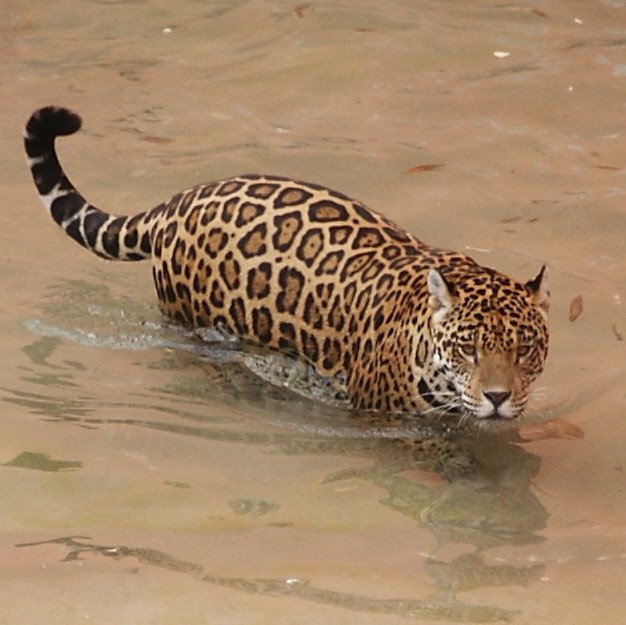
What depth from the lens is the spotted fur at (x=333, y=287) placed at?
7395 mm

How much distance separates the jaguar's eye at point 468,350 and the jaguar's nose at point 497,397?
21 centimetres

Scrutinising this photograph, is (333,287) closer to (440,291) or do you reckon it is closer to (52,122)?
(440,291)

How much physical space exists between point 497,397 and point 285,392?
1.49m

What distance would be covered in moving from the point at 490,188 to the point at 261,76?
2.85 metres

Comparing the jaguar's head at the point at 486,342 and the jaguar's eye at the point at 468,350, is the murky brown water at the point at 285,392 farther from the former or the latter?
the jaguar's eye at the point at 468,350

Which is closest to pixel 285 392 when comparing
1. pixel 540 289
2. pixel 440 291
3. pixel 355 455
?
pixel 355 455

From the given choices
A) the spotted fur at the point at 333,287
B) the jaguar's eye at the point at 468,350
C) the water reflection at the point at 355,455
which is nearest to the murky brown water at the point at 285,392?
the water reflection at the point at 355,455

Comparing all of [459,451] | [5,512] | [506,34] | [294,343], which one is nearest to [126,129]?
[506,34]

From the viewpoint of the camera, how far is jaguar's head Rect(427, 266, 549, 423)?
23.8 feet

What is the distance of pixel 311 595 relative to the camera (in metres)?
5.86

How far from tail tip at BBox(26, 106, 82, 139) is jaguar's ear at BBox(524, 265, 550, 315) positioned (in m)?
2.57

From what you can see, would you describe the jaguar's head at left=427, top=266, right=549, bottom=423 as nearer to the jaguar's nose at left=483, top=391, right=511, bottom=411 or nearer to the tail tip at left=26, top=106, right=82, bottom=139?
the jaguar's nose at left=483, top=391, right=511, bottom=411

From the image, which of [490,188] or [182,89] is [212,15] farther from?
[490,188]

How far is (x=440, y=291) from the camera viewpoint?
7.51 m
